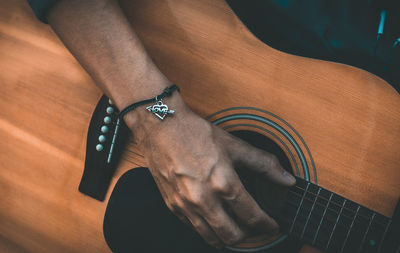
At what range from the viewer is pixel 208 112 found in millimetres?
775

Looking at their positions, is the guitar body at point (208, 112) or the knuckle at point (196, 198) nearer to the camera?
the knuckle at point (196, 198)

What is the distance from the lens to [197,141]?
2.12 feet

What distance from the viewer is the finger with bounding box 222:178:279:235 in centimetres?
63

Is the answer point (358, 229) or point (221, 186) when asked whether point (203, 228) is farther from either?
point (358, 229)

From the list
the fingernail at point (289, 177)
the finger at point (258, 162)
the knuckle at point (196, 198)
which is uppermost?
the finger at point (258, 162)

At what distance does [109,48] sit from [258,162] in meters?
0.50

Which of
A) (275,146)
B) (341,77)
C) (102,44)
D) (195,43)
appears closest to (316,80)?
(341,77)

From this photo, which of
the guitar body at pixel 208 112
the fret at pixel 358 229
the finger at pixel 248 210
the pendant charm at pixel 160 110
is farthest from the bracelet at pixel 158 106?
the fret at pixel 358 229

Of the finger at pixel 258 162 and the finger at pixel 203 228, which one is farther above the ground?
the finger at pixel 258 162

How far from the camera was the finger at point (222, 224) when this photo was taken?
2.07 ft

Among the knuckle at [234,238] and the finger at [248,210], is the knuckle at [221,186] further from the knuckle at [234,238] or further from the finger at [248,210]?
the knuckle at [234,238]

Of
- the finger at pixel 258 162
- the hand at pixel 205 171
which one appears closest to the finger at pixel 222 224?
the hand at pixel 205 171

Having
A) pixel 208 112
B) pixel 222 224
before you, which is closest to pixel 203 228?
pixel 222 224

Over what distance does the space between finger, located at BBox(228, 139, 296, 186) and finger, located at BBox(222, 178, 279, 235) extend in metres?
0.07
